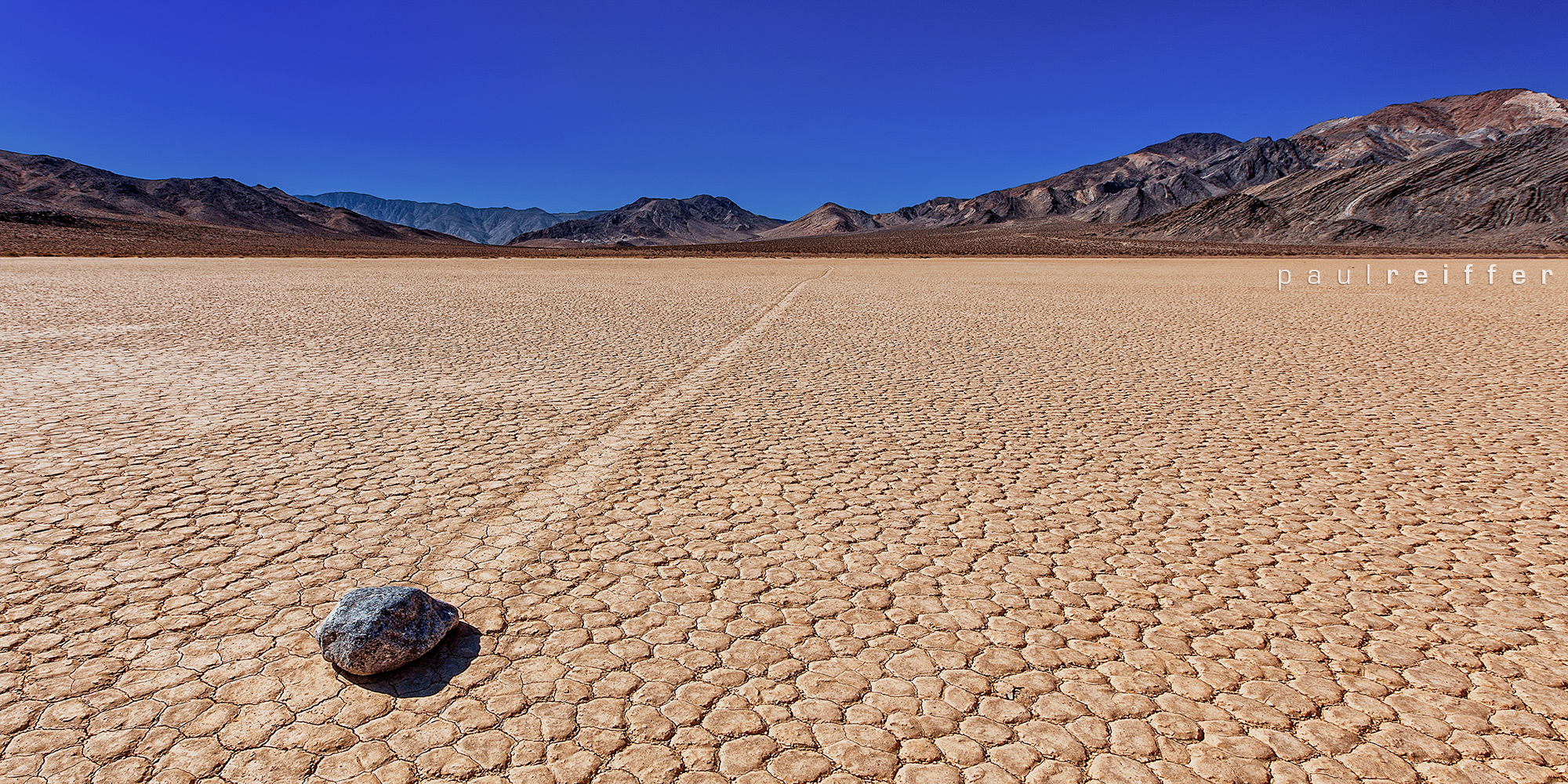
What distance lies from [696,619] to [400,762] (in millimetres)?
912

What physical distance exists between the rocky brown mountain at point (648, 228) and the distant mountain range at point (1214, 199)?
580 mm

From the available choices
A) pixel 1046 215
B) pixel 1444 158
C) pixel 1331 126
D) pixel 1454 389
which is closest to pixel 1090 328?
pixel 1454 389

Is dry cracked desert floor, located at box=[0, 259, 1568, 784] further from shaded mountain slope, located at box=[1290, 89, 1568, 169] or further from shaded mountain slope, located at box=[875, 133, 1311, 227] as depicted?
shaded mountain slope, located at box=[1290, 89, 1568, 169]

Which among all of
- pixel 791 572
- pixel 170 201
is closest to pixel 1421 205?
pixel 791 572

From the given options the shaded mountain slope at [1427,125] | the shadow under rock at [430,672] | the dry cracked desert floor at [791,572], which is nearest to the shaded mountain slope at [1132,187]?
the shaded mountain slope at [1427,125]

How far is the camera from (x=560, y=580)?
109 inches

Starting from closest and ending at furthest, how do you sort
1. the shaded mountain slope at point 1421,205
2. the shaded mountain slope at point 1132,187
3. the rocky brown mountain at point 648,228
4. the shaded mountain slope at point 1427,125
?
the shaded mountain slope at point 1421,205, the shaded mountain slope at point 1427,125, the shaded mountain slope at point 1132,187, the rocky brown mountain at point 648,228

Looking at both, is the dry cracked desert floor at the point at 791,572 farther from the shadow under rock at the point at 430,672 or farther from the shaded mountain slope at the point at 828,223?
the shaded mountain slope at the point at 828,223

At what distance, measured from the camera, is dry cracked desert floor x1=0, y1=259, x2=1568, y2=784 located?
1.93 meters

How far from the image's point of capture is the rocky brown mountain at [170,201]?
91.7 m

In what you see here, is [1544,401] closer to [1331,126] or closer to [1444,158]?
[1444,158]

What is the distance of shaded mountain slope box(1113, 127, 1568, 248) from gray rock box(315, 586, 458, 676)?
70.7m

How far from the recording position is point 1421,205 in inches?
2466

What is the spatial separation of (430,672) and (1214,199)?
283ft
